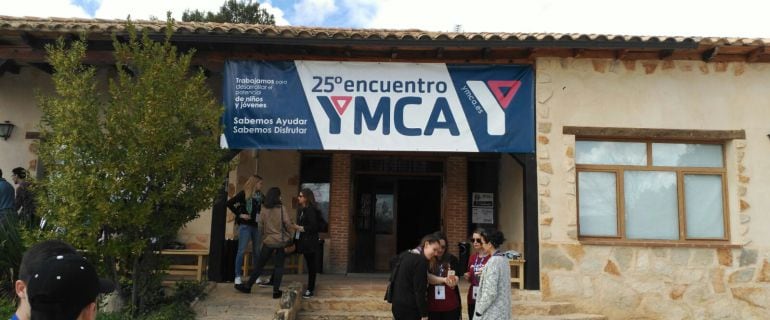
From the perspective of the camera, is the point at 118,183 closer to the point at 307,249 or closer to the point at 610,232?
the point at 307,249

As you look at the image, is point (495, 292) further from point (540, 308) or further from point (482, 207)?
point (482, 207)

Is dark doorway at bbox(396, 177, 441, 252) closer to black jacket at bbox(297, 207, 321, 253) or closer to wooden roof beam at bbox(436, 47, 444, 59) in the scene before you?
wooden roof beam at bbox(436, 47, 444, 59)

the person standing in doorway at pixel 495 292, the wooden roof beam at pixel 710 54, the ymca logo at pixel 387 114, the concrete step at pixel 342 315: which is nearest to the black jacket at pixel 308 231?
the concrete step at pixel 342 315

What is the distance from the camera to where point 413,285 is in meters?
5.00

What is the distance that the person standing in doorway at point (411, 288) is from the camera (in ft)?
16.3

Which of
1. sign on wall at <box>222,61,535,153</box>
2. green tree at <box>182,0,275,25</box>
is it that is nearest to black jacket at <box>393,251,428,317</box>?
sign on wall at <box>222,61,535,153</box>

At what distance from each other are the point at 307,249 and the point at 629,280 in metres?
4.42

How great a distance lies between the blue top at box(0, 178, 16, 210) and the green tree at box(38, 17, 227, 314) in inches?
76.1

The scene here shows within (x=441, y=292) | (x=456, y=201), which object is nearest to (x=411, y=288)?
(x=441, y=292)

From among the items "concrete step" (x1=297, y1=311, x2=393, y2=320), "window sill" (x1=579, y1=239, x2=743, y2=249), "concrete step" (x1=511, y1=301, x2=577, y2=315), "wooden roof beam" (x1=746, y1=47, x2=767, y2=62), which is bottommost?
"concrete step" (x1=297, y1=311, x2=393, y2=320)

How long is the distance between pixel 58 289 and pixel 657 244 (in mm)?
7720

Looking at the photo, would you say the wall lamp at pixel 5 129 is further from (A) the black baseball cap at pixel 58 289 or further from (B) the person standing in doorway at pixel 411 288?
(A) the black baseball cap at pixel 58 289

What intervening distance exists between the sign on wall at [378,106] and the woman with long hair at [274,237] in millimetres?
914

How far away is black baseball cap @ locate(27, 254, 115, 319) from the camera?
5.67 ft
